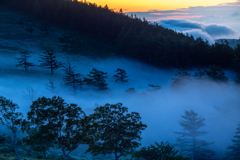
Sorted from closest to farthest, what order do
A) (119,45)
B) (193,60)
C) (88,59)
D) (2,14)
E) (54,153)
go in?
(54,153) → (193,60) → (88,59) → (119,45) → (2,14)

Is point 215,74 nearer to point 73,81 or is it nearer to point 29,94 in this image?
point 73,81

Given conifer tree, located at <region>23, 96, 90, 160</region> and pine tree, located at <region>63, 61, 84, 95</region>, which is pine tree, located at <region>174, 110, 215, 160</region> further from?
pine tree, located at <region>63, 61, 84, 95</region>

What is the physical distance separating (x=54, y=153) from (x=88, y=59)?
5736 cm

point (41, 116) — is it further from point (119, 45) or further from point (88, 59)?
point (119, 45)

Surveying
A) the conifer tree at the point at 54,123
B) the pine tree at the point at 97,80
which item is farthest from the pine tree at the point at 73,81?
the conifer tree at the point at 54,123

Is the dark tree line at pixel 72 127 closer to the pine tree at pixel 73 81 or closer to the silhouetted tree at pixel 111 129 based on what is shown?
the silhouetted tree at pixel 111 129

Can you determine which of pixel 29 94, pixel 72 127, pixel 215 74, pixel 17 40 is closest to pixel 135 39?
pixel 215 74

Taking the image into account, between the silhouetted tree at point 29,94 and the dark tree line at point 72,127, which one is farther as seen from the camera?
the silhouetted tree at point 29,94

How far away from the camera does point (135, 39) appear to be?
87125 millimetres

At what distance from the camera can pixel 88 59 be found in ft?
274

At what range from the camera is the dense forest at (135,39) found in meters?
72.9

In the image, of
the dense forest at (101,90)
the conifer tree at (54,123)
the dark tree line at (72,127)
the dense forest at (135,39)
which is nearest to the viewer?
the conifer tree at (54,123)

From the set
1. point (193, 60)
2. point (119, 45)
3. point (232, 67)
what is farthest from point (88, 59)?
point (232, 67)

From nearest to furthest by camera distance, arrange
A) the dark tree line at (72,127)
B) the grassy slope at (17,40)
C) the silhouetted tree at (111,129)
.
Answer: the dark tree line at (72,127) → the silhouetted tree at (111,129) → the grassy slope at (17,40)
